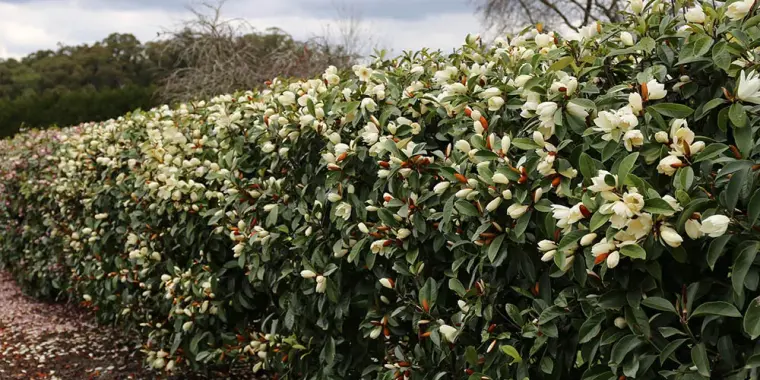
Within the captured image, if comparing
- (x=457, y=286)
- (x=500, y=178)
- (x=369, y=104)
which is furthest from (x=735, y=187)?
(x=369, y=104)

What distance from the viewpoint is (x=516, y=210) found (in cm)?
167

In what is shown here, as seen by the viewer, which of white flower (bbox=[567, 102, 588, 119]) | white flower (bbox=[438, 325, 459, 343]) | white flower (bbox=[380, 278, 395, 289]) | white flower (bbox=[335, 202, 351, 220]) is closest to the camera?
white flower (bbox=[567, 102, 588, 119])

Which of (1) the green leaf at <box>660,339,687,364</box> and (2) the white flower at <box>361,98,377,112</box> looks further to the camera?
(2) the white flower at <box>361,98,377,112</box>

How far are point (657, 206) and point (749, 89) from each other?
0.35 m

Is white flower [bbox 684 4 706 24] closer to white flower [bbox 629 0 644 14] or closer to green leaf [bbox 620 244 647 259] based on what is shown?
white flower [bbox 629 0 644 14]

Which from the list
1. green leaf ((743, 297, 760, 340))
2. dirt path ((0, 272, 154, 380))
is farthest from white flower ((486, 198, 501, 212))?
dirt path ((0, 272, 154, 380))

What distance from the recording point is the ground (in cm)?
414

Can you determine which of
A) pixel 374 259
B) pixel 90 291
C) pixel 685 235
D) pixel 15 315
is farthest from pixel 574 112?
pixel 15 315

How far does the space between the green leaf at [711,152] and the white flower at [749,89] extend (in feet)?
0.43

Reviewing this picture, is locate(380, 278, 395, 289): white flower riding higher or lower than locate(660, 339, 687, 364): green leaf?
lower

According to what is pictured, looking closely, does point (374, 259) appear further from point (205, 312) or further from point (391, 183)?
point (205, 312)

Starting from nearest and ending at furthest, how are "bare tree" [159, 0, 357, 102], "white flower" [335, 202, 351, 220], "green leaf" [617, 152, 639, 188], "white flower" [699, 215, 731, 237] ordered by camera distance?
"white flower" [699, 215, 731, 237]
"green leaf" [617, 152, 639, 188]
"white flower" [335, 202, 351, 220]
"bare tree" [159, 0, 357, 102]

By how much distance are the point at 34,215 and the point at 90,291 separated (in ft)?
5.90

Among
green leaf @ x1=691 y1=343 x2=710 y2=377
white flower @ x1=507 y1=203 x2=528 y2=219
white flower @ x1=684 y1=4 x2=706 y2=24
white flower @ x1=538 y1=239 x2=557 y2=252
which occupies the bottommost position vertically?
green leaf @ x1=691 y1=343 x2=710 y2=377
